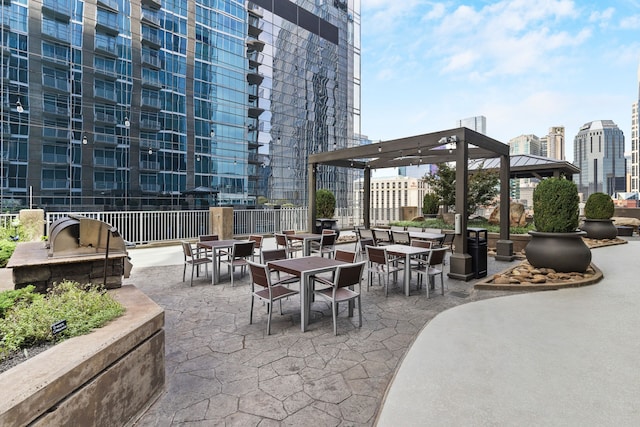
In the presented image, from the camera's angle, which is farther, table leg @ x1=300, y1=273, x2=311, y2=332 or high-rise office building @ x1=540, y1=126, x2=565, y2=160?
high-rise office building @ x1=540, y1=126, x2=565, y2=160

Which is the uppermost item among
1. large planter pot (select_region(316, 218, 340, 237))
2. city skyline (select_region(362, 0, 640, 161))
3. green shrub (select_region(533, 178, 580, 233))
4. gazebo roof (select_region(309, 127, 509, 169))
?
city skyline (select_region(362, 0, 640, 161))

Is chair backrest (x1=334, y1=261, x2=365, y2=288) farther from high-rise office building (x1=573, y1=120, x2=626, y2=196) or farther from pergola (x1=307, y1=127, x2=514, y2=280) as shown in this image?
high-rise office building (x1=573, y1=120, x2=626, y2=196)

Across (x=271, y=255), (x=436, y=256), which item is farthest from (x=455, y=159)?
(x=271, y=255)

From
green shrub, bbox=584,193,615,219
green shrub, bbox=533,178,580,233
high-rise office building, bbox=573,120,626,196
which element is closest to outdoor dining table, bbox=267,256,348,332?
green shrub, bbox=533,178,580,233

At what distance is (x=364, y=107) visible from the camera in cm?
3306

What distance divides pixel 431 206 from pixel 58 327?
16.7 meters

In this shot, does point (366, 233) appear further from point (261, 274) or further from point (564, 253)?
point (261, 274)

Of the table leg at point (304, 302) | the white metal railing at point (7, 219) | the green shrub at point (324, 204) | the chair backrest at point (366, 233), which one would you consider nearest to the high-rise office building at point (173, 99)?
the green shrub at point (324, 204)

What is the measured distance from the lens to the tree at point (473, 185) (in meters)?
14.3

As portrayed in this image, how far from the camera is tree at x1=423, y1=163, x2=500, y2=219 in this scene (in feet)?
47.0

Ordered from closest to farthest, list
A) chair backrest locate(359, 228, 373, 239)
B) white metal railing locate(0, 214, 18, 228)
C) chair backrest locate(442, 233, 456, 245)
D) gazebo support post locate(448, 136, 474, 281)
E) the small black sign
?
the small black sign
gazebo support post locate(448, 136, 474, 281)
chair backrest locate(442, 233, 456, 245)
white metal railing locate(0, 214, 18, 228)
chair backrest locate(359, 228, 373, 239)

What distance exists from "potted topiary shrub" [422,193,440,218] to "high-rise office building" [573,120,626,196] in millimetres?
94255

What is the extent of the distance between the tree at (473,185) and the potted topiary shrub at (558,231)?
326 inches

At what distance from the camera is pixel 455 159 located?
9.16 metres
